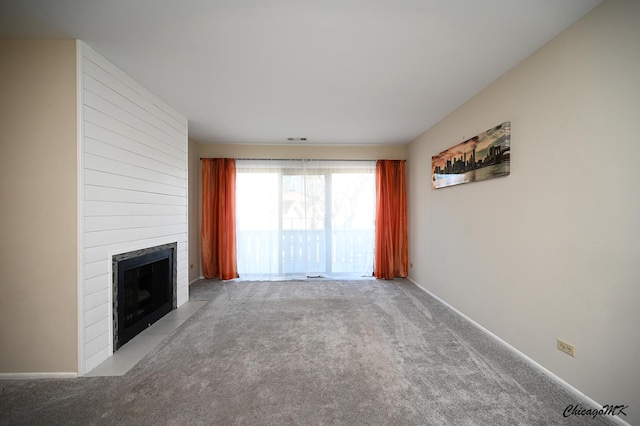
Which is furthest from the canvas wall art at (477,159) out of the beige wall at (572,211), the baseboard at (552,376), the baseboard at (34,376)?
the baseboard at (34,376)

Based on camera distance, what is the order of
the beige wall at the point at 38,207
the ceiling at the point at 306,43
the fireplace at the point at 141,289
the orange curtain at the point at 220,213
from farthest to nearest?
1. the orange curtain at the point at 220,213
2. the fireplace at the point at 141,289
3. the beige wall at the point at 38,207
4. the ceiling at the point at 306,43

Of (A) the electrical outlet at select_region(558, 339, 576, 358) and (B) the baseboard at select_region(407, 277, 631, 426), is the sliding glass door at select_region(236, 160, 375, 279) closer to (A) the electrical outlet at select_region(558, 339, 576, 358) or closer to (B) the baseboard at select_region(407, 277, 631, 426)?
(B) the baseboard at select_region(407, 277, 631, 426)

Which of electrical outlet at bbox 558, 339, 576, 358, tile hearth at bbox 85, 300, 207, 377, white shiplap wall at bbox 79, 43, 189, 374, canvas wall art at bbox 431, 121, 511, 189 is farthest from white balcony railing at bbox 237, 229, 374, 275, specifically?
electrical outlet at bbox 558, 339, 576, 358

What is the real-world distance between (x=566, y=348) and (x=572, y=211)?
3.24ft

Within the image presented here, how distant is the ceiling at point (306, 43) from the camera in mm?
1566

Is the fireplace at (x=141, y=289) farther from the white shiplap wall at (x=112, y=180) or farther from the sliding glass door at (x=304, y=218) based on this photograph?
the sliding glass door at (x=304, y=218)

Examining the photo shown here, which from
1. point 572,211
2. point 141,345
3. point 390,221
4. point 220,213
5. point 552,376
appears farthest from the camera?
point 390,221

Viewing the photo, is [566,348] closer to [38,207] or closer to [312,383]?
[312,383]

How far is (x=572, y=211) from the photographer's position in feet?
5.64

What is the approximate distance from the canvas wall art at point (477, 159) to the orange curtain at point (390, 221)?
1196 mm

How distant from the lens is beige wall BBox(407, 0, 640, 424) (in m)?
1.43

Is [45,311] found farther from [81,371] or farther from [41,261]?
[81,371]

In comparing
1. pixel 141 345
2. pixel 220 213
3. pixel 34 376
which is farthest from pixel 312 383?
pixel 220 213

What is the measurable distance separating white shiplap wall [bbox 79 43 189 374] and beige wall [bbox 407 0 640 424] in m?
3.62
